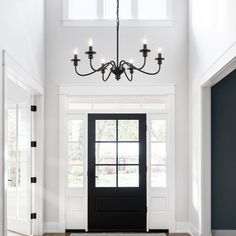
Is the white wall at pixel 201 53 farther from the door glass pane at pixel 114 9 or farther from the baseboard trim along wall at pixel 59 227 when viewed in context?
the door glass pane at pixel 114 9

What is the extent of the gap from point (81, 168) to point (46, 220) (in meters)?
0.96

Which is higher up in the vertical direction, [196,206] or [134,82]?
[134,82]

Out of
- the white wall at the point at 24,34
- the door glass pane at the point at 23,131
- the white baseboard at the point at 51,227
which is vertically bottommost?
the white baseboard at the point at 51,227

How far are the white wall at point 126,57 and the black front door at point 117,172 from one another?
557mm

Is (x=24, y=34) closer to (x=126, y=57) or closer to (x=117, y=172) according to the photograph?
(x=126, y=57)

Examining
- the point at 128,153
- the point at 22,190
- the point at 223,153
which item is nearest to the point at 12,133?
the point at 22,190

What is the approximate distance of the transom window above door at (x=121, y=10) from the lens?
6.86 m

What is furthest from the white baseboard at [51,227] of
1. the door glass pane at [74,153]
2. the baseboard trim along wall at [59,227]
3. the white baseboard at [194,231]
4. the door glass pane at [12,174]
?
the white baseboard at [194,231]

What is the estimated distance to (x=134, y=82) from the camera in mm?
6832

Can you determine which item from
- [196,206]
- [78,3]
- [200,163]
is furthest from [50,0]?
[196,206]

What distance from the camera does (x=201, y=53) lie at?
5.79 meters

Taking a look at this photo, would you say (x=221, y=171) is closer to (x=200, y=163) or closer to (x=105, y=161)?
(x=200, y=163)

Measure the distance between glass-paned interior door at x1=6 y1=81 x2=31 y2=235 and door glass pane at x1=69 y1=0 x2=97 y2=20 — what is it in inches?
60.8

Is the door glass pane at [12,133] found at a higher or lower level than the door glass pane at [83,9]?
lower
